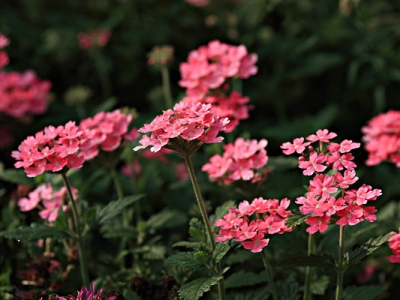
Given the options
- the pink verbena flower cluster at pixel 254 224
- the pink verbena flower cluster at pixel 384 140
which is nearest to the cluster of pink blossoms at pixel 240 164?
the pink verbena flower cluster at pixel 254 224

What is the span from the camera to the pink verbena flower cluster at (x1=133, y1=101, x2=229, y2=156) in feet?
6.12

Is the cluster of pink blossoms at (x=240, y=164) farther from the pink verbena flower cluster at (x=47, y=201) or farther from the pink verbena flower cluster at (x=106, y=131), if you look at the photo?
the pink verbena flower cluster at (x=47, y=201)

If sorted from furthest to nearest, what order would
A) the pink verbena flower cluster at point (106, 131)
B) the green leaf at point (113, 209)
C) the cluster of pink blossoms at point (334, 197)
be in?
the pink verbena flower cluster at point (106, 131) → the green leaf at point (113, 209) → the cluster of pink blossoms at point (334, 197)

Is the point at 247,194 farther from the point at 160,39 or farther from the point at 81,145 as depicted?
the point at 160,39

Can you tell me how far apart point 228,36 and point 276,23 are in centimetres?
48

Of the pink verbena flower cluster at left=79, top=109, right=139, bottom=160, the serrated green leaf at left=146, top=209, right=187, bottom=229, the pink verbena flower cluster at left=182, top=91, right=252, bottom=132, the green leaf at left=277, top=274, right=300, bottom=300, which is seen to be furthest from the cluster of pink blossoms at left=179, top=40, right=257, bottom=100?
the green leaf at left=277, top=274, right=300, bottom=300

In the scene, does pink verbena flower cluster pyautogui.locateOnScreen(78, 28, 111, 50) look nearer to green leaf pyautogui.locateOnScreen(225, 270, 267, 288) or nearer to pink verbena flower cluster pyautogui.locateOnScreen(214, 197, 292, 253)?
green leaf pyautogui.locateOnScreen(225, 270, 267, 288)

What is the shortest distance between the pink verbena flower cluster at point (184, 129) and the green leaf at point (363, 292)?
79 centimetres

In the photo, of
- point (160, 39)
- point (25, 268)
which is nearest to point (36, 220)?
point (25, 268)

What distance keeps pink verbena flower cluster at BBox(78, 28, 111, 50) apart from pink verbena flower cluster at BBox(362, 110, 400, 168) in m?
1.98

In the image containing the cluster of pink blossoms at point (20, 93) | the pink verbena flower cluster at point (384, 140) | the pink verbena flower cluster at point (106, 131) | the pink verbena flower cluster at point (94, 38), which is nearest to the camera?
the pink verbena flower cluster at point (106, 131)

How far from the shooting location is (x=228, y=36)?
4492 mm

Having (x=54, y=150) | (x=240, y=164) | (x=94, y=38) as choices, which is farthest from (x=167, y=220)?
(x=94, y=38)

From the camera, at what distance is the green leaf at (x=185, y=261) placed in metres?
1.93
